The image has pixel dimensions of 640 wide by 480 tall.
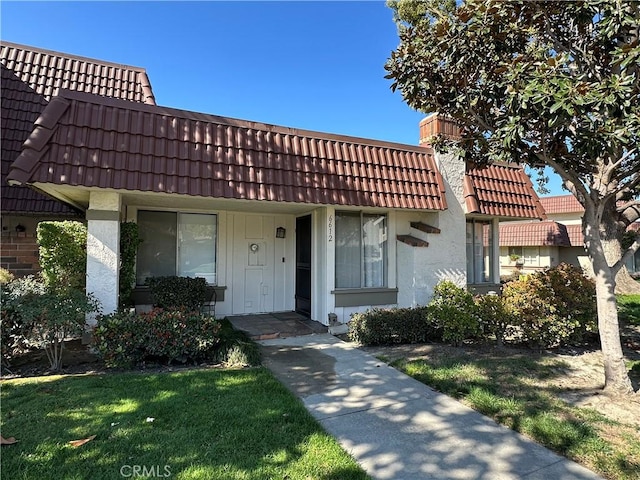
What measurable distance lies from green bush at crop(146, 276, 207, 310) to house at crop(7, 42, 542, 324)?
0.84 metres

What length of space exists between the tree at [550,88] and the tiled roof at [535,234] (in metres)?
19.7

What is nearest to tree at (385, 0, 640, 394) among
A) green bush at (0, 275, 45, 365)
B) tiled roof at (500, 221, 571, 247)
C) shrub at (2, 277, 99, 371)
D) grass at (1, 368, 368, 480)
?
grass at (1, 368, 368, 480)

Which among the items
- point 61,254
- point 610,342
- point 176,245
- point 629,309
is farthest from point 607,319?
point 629,309

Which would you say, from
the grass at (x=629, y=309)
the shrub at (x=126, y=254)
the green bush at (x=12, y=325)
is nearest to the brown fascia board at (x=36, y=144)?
the green bush at (x=12, y=325)

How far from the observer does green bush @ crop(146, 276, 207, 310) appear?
708cm

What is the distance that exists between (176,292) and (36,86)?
23.4ft

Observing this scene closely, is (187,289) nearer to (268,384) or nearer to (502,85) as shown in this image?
(268,384)

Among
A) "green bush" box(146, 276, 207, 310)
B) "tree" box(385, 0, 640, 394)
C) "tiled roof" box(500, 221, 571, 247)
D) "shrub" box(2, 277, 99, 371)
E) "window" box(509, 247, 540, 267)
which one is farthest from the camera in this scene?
"window" box(509, 247, 540, 267)

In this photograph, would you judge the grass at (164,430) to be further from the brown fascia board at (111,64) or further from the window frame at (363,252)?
the brown fascia board at (111,64)

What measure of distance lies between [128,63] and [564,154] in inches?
470

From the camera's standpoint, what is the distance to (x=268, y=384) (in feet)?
15.0

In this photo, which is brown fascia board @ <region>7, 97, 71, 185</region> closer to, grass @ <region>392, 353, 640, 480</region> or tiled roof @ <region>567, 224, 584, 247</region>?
grass @ <region>392, 353, 640, 480</region>

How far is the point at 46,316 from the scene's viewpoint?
15.9 feet

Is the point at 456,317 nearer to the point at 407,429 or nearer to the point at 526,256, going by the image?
the point at 407,429
